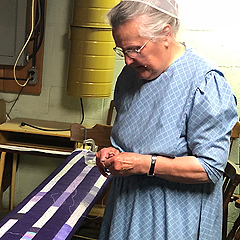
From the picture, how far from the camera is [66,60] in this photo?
3.43 m

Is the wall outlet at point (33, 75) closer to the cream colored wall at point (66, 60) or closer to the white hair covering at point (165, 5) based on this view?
the cream colored wall at point (66, 60)

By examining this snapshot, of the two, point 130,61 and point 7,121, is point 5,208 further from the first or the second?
point 130,61

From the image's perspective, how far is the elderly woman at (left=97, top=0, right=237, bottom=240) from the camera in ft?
4.02

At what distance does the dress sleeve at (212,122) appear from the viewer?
1.22m

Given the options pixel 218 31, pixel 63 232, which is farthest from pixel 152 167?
pixel 218 31

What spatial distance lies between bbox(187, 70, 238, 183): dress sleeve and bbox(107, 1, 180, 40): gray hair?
0.60 ft

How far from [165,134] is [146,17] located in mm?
331

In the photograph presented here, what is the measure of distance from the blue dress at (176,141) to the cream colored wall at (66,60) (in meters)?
1.90

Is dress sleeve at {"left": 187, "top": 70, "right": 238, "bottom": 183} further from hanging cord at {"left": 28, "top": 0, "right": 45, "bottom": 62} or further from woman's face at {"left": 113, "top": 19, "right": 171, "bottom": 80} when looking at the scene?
hanging cord at {"left": 28, "top": 0, "right": 45, "bottom": 62}

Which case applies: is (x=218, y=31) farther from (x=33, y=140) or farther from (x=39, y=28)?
(x=33, y=140)

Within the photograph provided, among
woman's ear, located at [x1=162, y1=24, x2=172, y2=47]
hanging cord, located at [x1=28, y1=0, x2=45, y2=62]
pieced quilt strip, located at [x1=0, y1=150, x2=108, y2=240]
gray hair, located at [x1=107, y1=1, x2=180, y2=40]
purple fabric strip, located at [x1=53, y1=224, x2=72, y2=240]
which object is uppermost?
gray hair, located at [x1=107, y1=1, x2=180, y2=40]

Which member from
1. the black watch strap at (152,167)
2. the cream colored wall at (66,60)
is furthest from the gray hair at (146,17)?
the cream colored wall at (66,60)

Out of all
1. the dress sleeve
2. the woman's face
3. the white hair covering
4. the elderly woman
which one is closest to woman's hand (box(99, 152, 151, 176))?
the elderly woman

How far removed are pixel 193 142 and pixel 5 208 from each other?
2.81m
